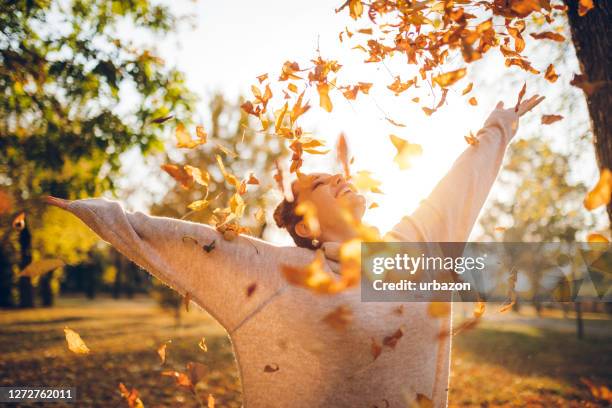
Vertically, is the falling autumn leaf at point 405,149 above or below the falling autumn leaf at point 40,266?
above

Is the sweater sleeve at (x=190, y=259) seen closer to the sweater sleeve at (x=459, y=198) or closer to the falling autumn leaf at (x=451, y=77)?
the sweater sleeve at (x=459, y=198)

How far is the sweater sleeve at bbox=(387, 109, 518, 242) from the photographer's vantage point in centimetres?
211

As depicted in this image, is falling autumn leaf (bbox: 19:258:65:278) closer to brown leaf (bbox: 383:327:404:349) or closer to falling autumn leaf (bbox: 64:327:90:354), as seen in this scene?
falling autumn leaf (bbox: 64:327:90:354)

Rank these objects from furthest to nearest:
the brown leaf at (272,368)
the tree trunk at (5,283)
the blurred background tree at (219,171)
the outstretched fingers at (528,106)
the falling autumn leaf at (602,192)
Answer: the tree trunk at (5,283), the blurred background tree at (219,171), the outstretched fingers at (528,106), the brown leaf at (272,368), the falling autumn leaf at (602,192)

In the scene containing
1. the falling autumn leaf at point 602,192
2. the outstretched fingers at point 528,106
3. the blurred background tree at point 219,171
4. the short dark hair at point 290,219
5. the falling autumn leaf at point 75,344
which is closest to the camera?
the falling autumn leaf at point 602,192

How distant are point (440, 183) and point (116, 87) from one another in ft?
14.4

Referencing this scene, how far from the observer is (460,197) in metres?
2.15

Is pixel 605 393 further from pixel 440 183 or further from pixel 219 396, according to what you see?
pixel 219 396

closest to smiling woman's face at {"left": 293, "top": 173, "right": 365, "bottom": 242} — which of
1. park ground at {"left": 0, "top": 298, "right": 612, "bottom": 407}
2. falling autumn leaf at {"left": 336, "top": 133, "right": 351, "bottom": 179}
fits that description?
falling autumn leaf at {"left": 336, "top": 133, "right": 351, "bottom": 179}

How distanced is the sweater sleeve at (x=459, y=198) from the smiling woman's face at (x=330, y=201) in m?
0.24

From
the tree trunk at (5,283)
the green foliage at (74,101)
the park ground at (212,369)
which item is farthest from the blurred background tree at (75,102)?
the tree trunk at (5,283)

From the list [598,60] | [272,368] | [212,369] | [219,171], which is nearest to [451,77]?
[272,368]

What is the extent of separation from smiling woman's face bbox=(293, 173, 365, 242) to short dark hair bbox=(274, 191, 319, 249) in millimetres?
98

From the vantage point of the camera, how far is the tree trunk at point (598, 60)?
243cm
